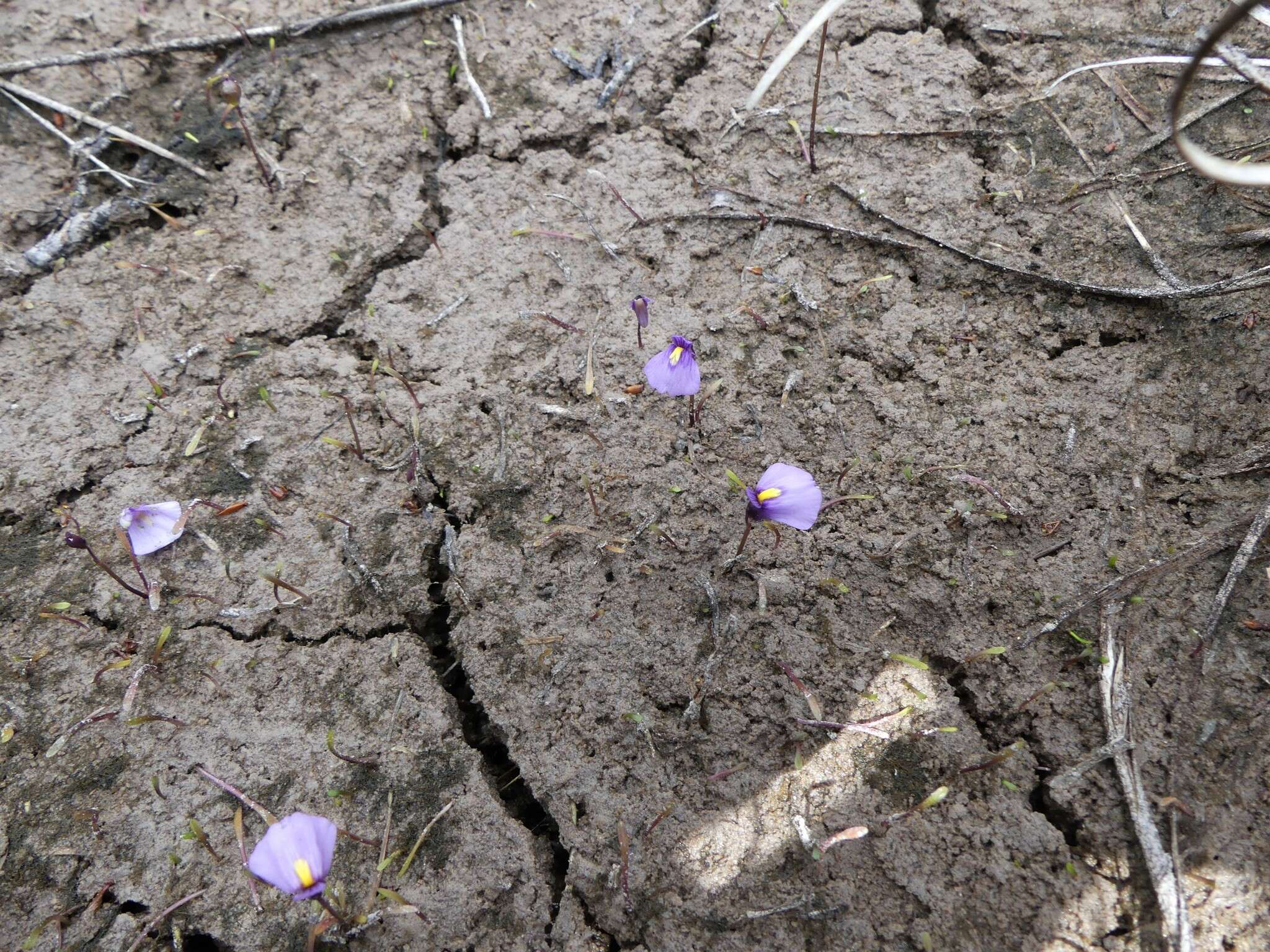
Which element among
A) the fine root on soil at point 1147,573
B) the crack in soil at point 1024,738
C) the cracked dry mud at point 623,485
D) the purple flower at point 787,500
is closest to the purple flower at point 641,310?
the cracked dry mud at point 623,485

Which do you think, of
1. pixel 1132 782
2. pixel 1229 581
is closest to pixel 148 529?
pixel 1132 782

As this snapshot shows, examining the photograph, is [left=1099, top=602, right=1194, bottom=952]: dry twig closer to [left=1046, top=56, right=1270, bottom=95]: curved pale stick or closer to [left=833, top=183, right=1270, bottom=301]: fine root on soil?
[left=833, top=183, right=1270, bottom=301]: fine root on soil

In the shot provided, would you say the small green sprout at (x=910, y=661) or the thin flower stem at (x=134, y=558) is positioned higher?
the thin flower stem at (x=134, y=558)

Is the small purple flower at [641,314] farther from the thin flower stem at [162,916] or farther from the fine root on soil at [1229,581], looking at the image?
the thin flower stem at [162,916]

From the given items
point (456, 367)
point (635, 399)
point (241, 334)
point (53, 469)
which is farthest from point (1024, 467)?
point (53, 469)

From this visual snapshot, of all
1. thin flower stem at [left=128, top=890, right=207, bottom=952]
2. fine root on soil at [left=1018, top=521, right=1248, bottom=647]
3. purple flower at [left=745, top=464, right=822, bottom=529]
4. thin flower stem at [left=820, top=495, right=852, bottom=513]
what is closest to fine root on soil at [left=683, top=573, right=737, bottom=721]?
purple flower at [left=745, top=464, right=822, bottom=529]

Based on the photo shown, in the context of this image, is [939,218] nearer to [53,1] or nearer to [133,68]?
[133,68]

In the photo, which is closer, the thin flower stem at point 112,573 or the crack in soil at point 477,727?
the crack in soil at point 477,727
